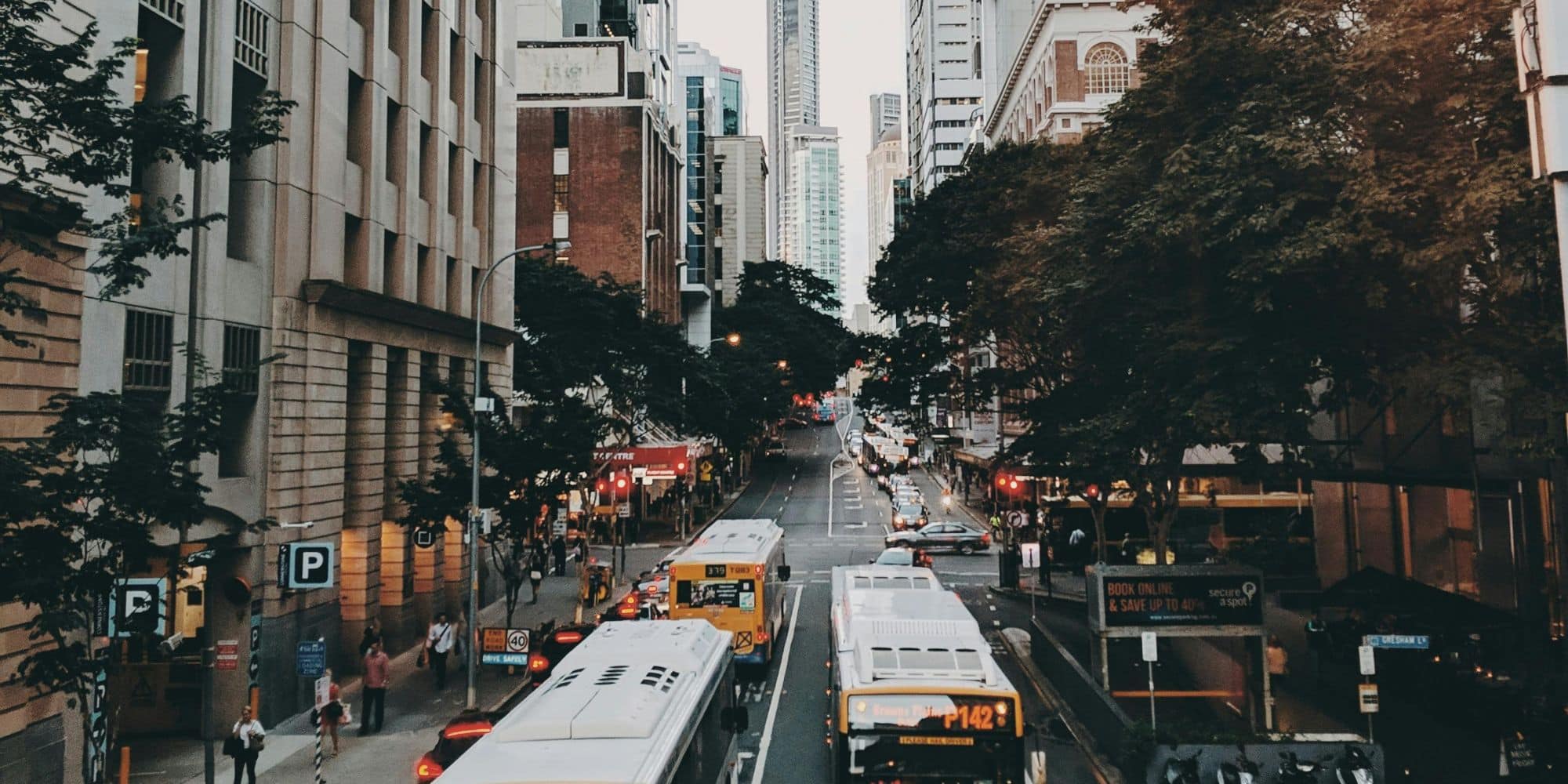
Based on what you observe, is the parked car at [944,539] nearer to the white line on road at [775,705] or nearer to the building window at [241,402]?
the white line on road at [775,705]

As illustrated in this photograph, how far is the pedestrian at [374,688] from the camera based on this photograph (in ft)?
68.6

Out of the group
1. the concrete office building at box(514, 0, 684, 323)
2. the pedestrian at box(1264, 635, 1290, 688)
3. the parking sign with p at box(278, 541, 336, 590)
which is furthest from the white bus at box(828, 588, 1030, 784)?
the concrete office building at box(514, 0, 684, 323)

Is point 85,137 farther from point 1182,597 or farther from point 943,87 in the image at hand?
point 943,87

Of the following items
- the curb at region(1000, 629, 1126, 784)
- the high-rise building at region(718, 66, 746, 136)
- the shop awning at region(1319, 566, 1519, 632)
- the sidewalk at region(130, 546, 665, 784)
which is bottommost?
the sidewalk at region(130, 546, 665, 784)

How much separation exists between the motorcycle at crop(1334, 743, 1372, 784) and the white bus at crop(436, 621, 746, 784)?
8.26m

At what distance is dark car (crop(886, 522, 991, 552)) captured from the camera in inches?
1898

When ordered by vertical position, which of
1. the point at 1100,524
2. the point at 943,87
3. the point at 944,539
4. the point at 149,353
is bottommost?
the point at 944,539

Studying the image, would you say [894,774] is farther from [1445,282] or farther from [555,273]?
[555,273]

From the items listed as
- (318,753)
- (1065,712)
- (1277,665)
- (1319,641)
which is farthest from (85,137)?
(1319,641)

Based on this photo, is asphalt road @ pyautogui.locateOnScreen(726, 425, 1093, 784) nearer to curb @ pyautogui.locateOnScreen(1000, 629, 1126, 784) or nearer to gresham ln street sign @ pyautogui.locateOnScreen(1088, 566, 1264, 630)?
curb @ pyautogui.locateOnScreen(1000, 629, 1126, 784)

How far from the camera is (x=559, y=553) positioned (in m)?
41.7

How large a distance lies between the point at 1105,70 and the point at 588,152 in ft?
107

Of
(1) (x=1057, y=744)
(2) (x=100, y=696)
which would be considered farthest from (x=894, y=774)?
(2) (x=100, y=696)

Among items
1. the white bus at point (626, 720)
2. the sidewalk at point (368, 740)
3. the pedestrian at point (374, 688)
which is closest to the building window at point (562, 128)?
the sidewalk at point (368, 740)
